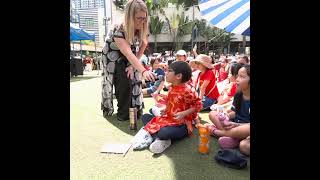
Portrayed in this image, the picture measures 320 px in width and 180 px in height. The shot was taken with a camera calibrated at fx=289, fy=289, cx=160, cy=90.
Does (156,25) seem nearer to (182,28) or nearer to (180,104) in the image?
(182,28)

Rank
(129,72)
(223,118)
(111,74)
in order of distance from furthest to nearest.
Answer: (111,74) → (129,72) → (223,118)

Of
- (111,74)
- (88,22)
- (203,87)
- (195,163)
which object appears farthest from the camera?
(88,22)

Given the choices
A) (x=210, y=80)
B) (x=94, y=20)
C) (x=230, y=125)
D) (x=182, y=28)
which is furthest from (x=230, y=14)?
(x=94, y=20)

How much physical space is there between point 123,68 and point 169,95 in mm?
1146

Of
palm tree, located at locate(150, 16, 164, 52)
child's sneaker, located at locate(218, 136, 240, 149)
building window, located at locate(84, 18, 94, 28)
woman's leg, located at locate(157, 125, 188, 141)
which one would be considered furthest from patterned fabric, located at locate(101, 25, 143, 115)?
building window, located at locate(84, 18, 94, 28)

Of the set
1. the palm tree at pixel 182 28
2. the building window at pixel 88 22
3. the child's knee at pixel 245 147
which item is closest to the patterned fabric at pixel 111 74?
the child's knee at pixel 245 147

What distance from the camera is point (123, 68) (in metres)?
4.26

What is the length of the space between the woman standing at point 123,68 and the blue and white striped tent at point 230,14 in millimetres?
1194

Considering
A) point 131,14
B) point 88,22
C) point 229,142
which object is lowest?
point 229,142

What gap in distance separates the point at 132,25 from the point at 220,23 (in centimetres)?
147

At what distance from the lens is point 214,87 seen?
5.02m
